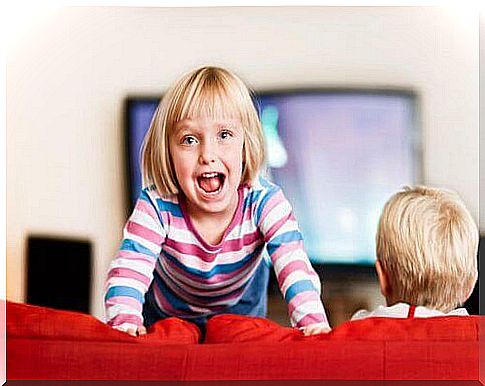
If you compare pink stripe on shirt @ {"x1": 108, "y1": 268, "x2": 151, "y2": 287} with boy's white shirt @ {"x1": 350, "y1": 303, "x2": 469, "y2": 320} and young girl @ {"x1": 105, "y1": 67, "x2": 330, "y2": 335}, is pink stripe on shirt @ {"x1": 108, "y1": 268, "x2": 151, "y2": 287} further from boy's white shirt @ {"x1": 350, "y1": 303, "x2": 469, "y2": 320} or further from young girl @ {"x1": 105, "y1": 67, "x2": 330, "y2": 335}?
boy's white shirt @ {"x1": 350, "y1": 303, "x2": 469, "y2": 320}

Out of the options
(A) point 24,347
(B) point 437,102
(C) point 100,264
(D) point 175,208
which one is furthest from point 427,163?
(A) point 24,347

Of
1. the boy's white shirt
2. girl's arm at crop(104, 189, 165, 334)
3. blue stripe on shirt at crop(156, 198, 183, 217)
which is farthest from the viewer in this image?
blue stripe on shirt at crop(156, 198, 183, 217)

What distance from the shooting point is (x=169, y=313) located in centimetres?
239

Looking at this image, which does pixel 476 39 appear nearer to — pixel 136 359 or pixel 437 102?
pixel 437 102

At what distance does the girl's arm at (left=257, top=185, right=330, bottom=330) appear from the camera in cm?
219

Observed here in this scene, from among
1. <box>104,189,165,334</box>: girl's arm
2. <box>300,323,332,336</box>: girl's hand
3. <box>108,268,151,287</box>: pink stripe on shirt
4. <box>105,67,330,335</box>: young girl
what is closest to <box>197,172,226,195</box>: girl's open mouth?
<box>105,67,330,335</box>: young girl

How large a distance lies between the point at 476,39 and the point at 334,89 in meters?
0.32

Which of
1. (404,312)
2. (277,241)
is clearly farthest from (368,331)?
(277,241)

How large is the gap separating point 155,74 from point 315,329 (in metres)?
0.66

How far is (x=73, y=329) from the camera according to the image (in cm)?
186

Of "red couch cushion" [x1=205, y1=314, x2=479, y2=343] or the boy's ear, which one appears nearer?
"red couch cushion" [x1=205, y1=314, x2=479, y2=343]

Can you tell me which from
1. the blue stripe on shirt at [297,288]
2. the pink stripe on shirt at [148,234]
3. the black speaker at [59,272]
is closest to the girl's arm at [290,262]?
the blue stripe on shirt at [297,288]

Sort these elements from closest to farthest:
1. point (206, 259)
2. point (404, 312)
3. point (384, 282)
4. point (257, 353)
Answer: point (257, 353) → point (404, 312) → point (384, 282) → point (206, 259)

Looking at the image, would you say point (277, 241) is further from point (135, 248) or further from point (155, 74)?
point (155, 74)
